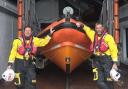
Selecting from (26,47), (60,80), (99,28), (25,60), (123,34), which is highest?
(123,34)

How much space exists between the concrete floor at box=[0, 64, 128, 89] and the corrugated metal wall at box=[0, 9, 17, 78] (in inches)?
25.8

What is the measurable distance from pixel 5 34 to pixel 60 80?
65.1 inches

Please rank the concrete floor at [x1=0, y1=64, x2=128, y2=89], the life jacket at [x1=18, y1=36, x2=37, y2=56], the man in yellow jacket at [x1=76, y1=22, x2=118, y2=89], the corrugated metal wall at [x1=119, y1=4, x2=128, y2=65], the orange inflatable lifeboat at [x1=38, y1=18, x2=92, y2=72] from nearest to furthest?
the man in yellow jacket at [x1=76, y1=22, x2=118, y2=89]
the life jacket at [x1=18, y1=36, x2=37, y2=56]
the orange inflatable lifeboat at [x1=38, y1=18, x2=92, y2=72]
the concrete floor at [x1=0, y1=64, x2=128, y2=89]
the corrugated metal wall at [x1=119, y1=4, x2=128, y2=65]

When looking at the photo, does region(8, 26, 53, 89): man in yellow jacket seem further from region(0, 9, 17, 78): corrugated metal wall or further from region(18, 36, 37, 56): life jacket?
region(0, 9, 17, 78): corrugated metal wall

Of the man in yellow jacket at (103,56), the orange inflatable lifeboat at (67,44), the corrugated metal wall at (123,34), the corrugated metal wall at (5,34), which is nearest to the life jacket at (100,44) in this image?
the man in yellow jacket at (103,56)

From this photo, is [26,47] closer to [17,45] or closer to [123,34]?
[17,45]

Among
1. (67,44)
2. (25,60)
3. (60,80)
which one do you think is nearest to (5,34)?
(60,80)

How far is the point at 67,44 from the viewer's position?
6652 mm

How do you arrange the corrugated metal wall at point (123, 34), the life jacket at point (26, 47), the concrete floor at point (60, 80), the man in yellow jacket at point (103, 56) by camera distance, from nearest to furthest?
the man in yellow jacket at point (103, 56) → the life jacket at point (26, 47) → the concrete floor at point (60, 80) → the corrugated metal wall at point (123, 34)

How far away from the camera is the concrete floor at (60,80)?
23.5ft

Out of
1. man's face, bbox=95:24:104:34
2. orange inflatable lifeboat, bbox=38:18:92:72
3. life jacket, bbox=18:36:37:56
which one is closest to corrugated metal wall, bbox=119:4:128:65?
orange inflatable lifeboat, bbox=38:18:92:72

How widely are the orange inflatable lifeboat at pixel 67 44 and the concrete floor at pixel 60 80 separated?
20.7 inches

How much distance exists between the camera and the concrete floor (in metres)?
A: 7.15

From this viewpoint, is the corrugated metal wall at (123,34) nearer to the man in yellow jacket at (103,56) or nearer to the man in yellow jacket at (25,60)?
the man in yellow jacket at (103,56)
